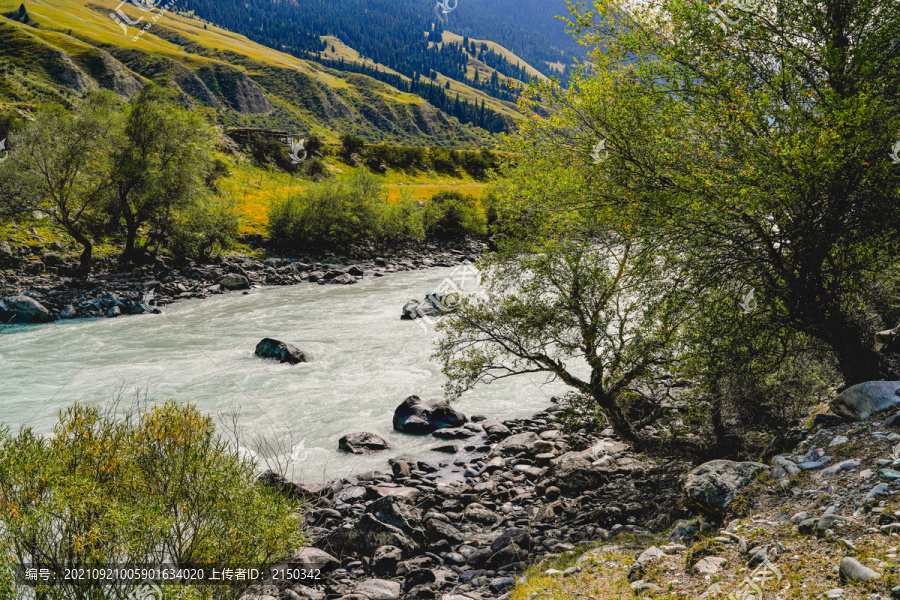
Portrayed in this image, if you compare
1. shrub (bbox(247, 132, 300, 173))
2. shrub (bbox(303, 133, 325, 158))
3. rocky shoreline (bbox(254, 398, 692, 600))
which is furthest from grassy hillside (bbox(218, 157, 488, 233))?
rocky shoreline (bbox(254, 398, 692, 600))

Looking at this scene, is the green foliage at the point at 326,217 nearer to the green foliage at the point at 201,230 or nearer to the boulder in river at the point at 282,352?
the green foliage at the point at 201,230

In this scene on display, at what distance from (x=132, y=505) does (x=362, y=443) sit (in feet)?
29.0

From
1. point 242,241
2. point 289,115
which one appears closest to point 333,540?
point 242,241

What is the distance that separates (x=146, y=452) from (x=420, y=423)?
10.0 metres

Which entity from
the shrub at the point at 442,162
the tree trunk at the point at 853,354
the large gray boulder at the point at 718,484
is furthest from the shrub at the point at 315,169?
the large gray boulder at the point at 718,484

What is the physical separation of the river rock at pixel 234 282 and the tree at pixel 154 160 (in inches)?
228

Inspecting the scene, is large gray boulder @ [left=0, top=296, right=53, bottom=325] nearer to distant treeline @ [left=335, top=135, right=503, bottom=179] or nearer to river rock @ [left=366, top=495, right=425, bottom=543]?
river rock @ [left=366, top=495, right=425, bottom=543]

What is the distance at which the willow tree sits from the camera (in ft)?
21.5

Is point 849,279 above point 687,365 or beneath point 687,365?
above

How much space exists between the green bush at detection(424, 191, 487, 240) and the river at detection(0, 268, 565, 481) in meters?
30.6

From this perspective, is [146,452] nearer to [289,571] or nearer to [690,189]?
[289,571]

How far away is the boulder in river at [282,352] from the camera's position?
2127 cm

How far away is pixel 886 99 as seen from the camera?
6.96 metres

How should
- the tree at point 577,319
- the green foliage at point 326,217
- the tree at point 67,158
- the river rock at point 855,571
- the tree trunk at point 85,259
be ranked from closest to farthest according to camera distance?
the river rock at point 855,571 < the tree at point 577,319 < the tree at point 67,158 < the tree trunk at point 85,259 < the green foliage at point 326,217
